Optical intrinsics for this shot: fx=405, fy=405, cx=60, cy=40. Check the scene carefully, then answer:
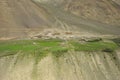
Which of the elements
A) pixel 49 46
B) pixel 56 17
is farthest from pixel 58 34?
pixel 49 46

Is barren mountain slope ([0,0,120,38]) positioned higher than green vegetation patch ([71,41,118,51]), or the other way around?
barren mountain slope ([0,0,120,38])

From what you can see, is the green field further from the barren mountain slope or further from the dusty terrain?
the barren mountain slope

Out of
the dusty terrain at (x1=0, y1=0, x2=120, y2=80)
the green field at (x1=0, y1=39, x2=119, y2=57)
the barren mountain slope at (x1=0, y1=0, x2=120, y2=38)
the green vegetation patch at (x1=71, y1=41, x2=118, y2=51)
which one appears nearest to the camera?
the dusty terrain at (x1=0, y1=0, x2=120, y2=80)

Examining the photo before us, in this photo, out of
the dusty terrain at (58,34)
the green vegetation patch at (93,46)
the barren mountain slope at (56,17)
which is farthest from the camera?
the barren mountain slope at (56,17)

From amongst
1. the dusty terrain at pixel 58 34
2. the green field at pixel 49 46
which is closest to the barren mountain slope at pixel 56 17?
the dusty terrain at pixel 58 34

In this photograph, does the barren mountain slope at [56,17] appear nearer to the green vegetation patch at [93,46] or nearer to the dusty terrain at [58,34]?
the dusty terrain at [58,34]

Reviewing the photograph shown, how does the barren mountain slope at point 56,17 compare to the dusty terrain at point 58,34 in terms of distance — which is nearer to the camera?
the dusty terrain at point 58,34

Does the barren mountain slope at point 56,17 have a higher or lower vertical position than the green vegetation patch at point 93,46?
higher

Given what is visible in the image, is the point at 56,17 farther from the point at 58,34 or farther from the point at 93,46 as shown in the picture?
the point at 93,46

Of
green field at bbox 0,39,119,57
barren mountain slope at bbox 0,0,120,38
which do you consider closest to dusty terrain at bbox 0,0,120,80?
barren mountain slope at bbox 0,0,120,38
